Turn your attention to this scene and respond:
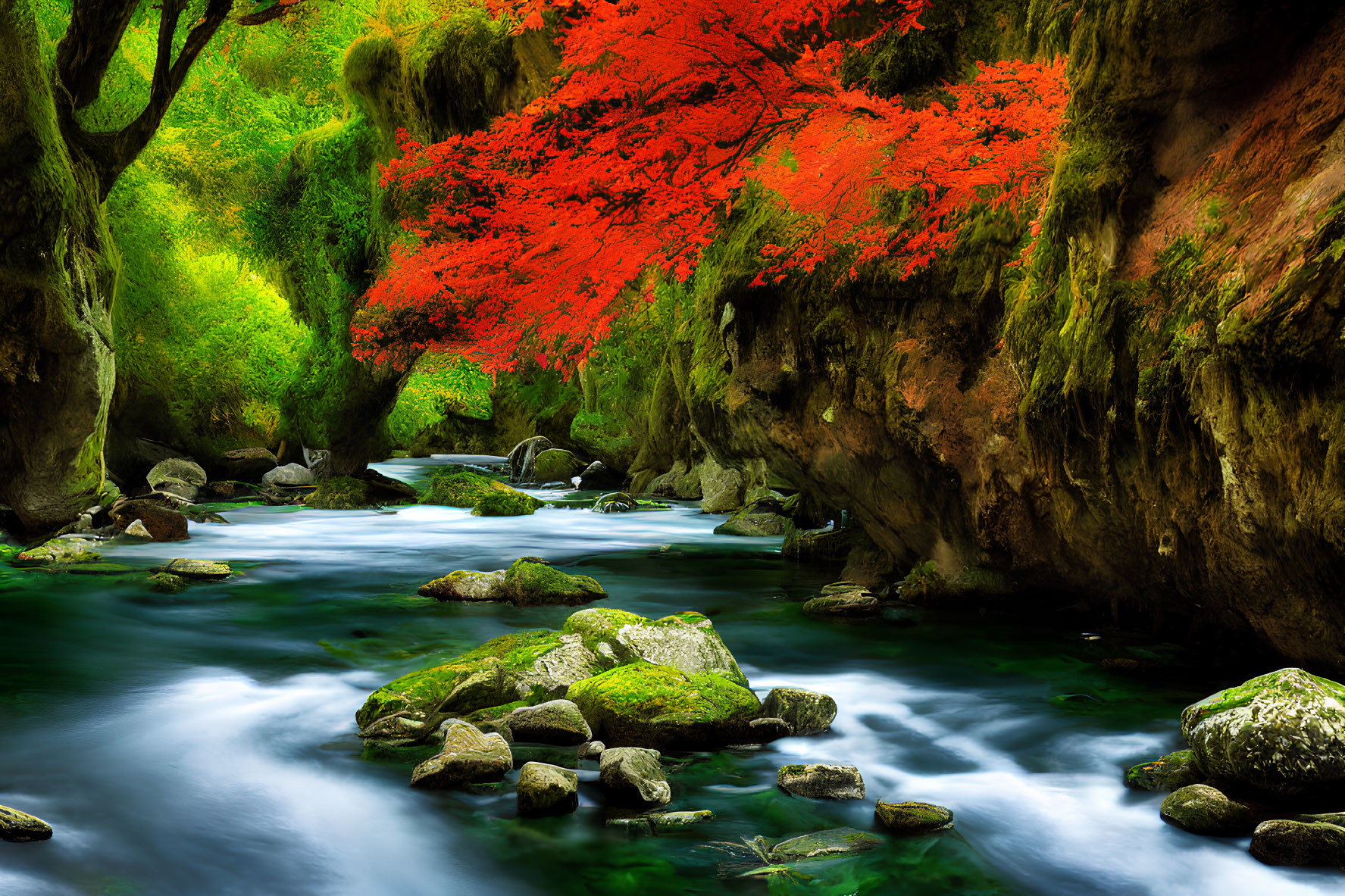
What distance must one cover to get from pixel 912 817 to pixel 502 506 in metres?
14.4

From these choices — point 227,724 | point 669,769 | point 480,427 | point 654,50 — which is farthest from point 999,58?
point 480,427

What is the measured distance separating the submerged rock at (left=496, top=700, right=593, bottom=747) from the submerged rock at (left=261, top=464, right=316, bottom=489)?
1611 centimetres

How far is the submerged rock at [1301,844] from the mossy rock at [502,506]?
15.1m

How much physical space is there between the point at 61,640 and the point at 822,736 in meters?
5.97

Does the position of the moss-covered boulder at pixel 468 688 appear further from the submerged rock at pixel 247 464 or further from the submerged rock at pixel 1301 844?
the submerged rock at pixel 247 464

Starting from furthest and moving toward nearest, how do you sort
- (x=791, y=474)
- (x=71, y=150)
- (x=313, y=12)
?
1. (x=313, y=12)
2. (x=791, y=474)
3. (x=71, y=150)

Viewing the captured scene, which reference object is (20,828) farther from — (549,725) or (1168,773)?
(1168,773)

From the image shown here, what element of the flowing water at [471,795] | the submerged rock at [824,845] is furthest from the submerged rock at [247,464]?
the submerged rock at [824,845]

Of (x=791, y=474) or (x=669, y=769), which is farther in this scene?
(x=791, y=474)

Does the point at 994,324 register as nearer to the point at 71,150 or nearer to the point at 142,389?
the point at 71,150

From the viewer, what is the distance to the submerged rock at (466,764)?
13.8ft

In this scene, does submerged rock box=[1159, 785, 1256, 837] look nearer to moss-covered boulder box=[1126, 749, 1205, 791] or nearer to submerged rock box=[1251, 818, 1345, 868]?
submerged rock box=[1251, 818, 1345, 868]

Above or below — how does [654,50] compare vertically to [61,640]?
above

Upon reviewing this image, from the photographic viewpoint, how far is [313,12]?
11.5 m
